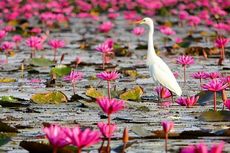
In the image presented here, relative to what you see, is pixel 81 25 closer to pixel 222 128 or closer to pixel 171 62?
pixel 171 62

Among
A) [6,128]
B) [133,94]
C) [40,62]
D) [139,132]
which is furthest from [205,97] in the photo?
[40,62]

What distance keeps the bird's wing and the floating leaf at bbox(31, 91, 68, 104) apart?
1.26 metres

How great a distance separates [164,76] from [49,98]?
1.47 metres

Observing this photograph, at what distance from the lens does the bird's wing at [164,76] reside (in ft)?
27.5

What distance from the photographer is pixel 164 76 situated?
864cm

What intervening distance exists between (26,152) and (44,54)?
914 centimetres

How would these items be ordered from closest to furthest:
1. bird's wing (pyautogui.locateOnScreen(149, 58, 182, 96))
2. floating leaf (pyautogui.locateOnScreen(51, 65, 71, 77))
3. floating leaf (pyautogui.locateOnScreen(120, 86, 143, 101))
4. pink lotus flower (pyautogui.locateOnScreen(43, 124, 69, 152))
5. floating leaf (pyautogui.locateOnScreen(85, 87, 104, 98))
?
pink lotus flower (pyautogui.locateOnScreen(43, 124, 69, 152)) → floating leaf (pyautogui.locateOnScreen(85, 87, 104, 98)) → floating leaf (pyautogui.locateOnScreen(120, 86, 143, 101)) → bird's wing (pyautogui.locateOnScreen(149, 58, 182, 96)) → floating leaf (pyautogui.locateOnScreen(51, 65, 71, 77))

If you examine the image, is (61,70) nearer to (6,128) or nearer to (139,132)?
(6,128)

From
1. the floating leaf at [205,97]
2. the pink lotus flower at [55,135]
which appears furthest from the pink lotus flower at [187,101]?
the pink lotus flower at [55,135]

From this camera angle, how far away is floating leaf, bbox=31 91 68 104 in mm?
7789

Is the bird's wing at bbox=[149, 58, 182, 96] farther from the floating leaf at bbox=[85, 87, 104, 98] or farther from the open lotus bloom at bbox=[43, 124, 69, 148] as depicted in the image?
the open lotus bloom at bbox=[43, 124, 69, 148]

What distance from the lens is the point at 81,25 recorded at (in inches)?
902

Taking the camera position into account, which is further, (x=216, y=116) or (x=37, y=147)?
(x=216, y=116)

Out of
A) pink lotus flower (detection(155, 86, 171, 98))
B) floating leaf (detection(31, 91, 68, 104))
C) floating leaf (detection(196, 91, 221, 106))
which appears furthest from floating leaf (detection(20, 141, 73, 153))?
pink lotus flower (detection(155, 86, 171, 98))
